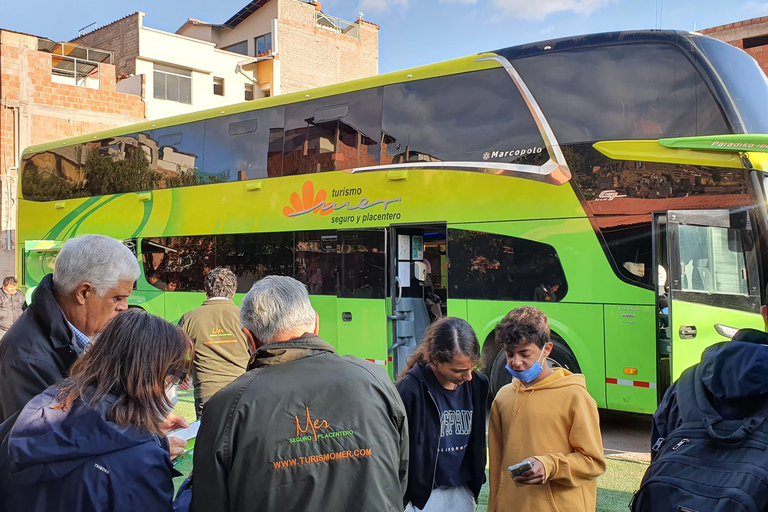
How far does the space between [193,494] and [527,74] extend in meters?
6.40

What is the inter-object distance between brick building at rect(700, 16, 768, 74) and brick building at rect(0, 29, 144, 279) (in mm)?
22348

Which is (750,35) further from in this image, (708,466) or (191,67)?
(708,466)

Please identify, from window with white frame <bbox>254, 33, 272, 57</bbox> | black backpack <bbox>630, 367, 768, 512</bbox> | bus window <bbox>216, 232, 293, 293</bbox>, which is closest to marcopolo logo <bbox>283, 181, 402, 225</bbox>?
bus window <bbox>216, 232, 293, 293</bbox>

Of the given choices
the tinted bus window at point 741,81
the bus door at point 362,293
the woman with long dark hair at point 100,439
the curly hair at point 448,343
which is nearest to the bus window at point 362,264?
the bus door at point 362,293

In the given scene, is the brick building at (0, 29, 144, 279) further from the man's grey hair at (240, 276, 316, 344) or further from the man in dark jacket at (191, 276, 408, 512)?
the man in dark jacket at (191, 276, 408, 512)

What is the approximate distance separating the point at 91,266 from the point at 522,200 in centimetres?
542

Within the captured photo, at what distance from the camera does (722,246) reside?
6211 millimetres

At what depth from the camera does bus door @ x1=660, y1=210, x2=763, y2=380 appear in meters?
6.04

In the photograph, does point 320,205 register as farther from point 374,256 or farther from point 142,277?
point 142,277

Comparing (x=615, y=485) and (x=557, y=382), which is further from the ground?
(x=557, y=382)

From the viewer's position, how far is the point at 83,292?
2.66 m

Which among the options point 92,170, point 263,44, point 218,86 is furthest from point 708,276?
point 263,44

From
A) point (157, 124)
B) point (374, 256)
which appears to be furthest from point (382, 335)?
point (157, 124)

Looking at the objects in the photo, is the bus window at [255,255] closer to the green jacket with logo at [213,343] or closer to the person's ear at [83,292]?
the green jacket with logo at [213,343]
